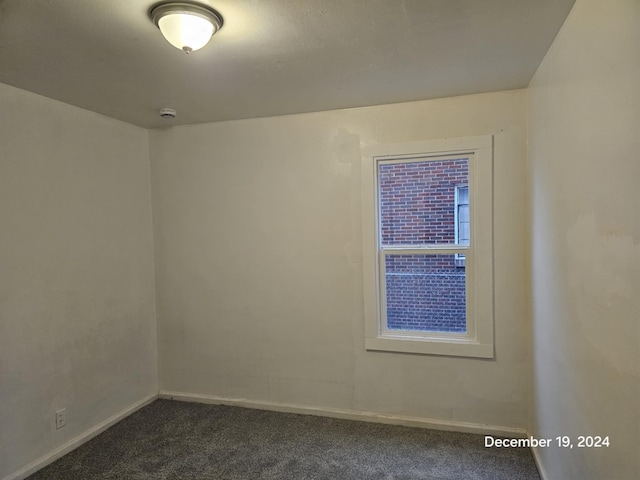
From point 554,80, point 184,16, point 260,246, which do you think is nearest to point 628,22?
point 554,80

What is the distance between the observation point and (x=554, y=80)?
1945 millimetres

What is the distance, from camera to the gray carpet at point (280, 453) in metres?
2.43

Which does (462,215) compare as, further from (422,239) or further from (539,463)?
(539,463)

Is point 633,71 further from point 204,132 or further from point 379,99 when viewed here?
point 204,132

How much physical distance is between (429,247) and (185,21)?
2150 millimetres

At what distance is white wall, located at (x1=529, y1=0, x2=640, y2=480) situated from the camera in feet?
3.81

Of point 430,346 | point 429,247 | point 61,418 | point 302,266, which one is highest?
point 429,247

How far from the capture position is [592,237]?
1.45 m

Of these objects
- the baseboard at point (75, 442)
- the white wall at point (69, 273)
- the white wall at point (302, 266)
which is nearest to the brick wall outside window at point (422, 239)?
the white wall at point (302, 266)

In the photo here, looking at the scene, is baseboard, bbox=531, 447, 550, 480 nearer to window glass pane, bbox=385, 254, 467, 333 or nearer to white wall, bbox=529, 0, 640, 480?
white wall, bbox=529, 0, 640, 480

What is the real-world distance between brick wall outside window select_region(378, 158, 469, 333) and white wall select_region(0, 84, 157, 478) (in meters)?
2.13

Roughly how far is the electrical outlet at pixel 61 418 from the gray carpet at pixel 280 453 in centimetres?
21

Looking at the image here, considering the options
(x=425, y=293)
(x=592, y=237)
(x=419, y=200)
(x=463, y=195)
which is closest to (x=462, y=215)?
(x=463, y=195)

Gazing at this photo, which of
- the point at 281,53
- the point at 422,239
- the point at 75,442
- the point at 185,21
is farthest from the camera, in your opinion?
the point at 422,239
